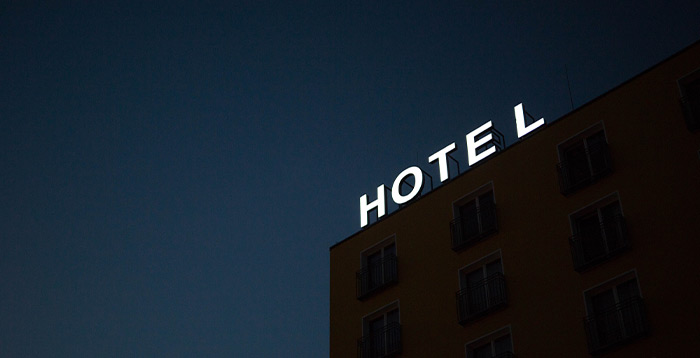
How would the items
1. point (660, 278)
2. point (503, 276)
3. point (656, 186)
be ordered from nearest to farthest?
point (660, 278)
point (656, 186)
point (503, 276)

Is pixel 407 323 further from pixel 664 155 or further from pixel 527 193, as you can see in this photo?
pixel 664 155

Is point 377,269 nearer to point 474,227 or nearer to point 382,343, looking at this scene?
point 382,343

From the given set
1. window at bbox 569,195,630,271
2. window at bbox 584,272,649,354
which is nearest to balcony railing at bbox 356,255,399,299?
window at bbox 569,195,630,271

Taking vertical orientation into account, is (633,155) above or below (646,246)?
above

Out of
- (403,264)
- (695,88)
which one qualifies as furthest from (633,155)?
(403,264)

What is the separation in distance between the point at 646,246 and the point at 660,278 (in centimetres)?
172

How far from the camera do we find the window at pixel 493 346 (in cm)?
3788

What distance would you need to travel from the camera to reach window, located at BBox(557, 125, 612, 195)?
38562 millimetres

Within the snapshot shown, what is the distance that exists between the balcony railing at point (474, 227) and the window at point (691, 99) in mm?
10275

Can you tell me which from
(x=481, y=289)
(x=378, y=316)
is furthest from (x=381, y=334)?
(x=481, y=289)

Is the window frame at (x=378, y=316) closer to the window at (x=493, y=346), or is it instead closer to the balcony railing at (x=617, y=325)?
the window at (x=493, y=346)

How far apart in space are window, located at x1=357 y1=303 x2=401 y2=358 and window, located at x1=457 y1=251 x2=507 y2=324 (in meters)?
4.13

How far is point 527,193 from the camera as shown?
41.2 m

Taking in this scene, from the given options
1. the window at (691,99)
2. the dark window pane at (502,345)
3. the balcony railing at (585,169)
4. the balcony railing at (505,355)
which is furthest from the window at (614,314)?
→ the window at (691,99)
